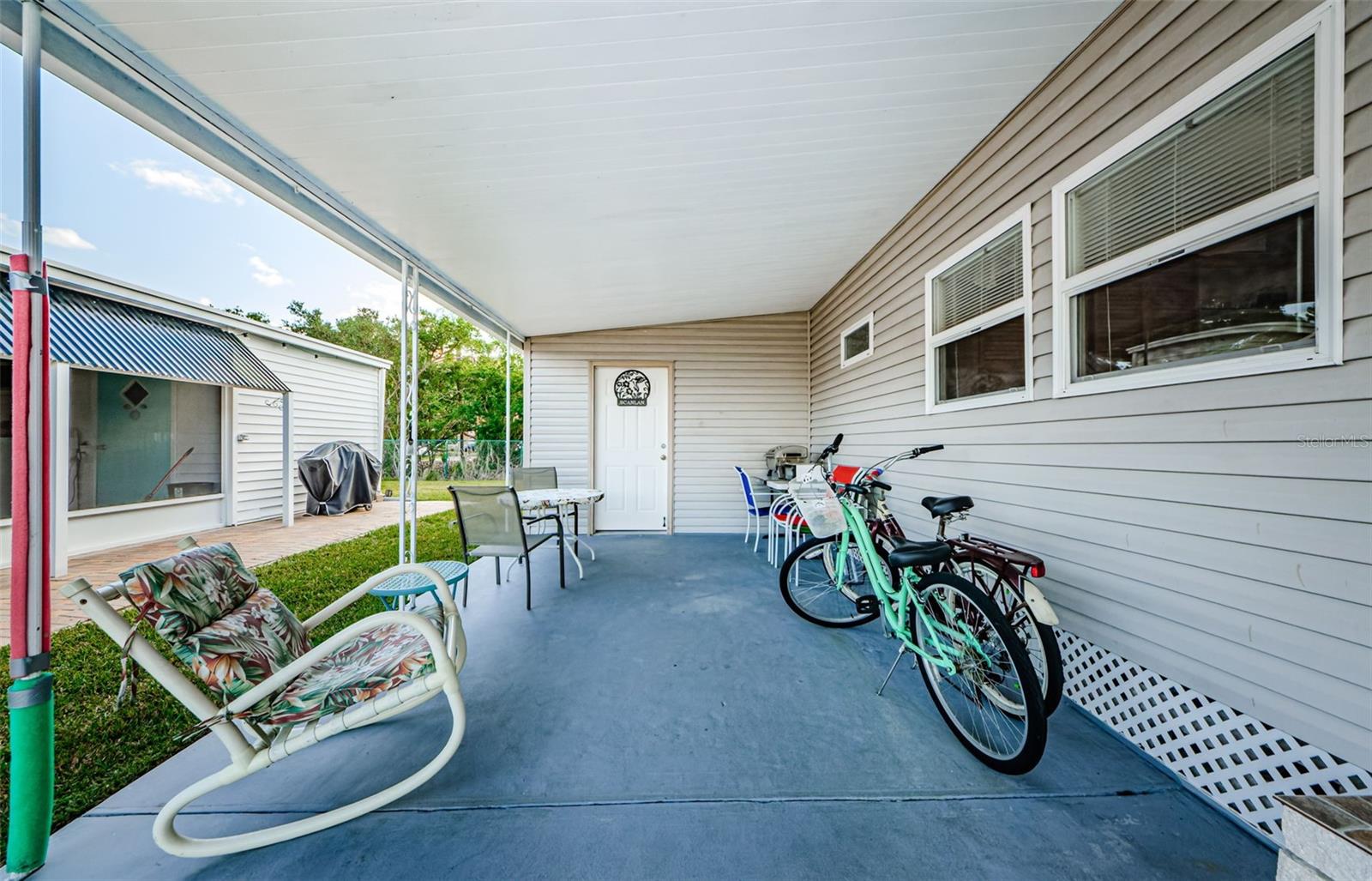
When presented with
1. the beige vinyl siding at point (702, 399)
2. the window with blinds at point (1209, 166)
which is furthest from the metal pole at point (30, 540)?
the beige vinyl siding at point (702, 399)

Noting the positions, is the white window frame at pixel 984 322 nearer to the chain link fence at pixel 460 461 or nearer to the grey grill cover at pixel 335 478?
the grey grill cover at pixel 335 478

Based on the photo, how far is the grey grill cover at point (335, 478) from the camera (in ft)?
24.3

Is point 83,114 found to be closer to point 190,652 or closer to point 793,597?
point 190,652

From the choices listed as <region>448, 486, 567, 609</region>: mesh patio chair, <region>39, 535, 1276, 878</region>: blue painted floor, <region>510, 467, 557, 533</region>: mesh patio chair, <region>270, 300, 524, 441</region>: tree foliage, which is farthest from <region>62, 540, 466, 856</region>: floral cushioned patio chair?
<region>270, 300, 524, 441</region>: tree foliage

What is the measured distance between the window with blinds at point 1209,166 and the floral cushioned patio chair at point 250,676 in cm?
290

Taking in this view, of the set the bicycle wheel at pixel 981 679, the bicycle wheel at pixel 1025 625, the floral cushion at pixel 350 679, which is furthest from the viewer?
the bicycle wheel at pixel 1025 625

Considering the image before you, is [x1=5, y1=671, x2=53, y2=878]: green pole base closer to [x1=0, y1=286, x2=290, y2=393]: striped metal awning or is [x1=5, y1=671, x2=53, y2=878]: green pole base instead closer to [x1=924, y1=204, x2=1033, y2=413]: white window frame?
[x1=924, y1=204, x2=1033, y2=413]: white window frame

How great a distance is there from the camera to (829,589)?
3545 millimetres

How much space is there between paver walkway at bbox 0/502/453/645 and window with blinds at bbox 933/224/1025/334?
5.68 m

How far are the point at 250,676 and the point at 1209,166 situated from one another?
355 centimetres

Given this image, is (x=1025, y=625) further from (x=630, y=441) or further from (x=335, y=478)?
A: (x=335, y=478)

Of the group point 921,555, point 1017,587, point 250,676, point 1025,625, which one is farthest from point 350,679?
point 1025,625

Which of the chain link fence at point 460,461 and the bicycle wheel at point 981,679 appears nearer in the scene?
the bicycle wheel at point 981,679

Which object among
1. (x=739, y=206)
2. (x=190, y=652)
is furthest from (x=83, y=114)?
(x=739, y=206)
